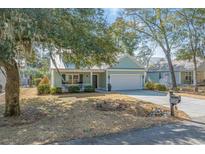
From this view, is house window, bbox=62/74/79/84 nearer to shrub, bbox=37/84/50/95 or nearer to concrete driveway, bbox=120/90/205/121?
shrub, bbox=37/84/50/95

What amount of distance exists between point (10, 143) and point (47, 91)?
16.1m

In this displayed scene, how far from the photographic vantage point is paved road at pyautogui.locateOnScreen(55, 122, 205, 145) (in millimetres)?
7015

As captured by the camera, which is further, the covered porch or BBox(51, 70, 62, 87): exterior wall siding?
the covered porch

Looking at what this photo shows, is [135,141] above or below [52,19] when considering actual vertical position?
below

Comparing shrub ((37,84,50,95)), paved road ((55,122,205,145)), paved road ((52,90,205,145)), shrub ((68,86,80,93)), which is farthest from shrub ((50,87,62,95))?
paved road ((55,122,205,145))

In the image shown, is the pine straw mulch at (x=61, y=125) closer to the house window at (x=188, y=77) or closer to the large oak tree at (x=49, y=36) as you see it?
the large oak tree at (x=49, y=36)

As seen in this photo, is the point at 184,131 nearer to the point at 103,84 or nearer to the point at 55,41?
the point at 55,41

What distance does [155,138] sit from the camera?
741cm

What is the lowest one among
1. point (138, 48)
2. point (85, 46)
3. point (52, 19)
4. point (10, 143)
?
point (10, 143)

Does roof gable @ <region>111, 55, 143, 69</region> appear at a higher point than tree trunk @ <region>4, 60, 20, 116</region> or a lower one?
higher

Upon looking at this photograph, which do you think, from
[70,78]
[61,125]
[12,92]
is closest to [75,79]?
[70,78]

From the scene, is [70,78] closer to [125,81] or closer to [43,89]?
[43,89]

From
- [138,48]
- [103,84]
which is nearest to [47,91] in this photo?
[103,84]

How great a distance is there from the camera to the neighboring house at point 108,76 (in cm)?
2636
